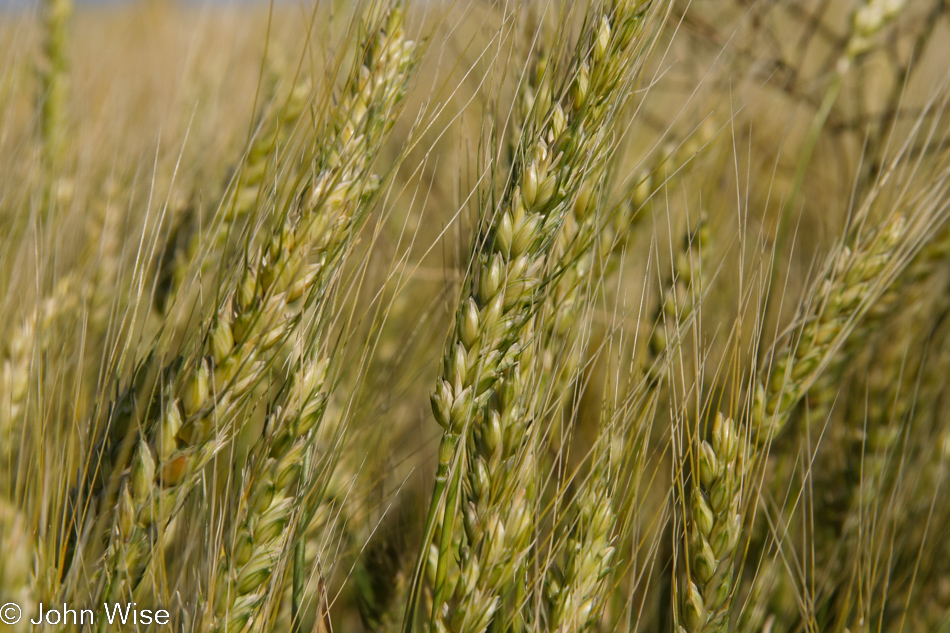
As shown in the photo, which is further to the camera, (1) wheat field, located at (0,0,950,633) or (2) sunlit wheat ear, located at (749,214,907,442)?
(2) sunlit wheat ear, located at (749,214,907,442)

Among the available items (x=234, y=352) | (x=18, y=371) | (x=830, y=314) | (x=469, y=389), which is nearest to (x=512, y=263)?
Result: (x=469, y=389)

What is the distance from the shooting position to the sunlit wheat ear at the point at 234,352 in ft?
1.87

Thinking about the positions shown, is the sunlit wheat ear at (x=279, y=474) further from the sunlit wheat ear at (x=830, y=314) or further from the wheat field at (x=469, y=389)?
the sunlit wheat ear at (x=830, y=314)

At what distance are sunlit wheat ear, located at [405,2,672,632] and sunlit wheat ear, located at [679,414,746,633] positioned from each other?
21 centimetres

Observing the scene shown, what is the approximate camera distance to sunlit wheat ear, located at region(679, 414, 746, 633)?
2.09 feet

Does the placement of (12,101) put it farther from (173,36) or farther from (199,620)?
(173,36)

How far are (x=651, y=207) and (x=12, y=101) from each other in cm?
120

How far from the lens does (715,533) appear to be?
65 cm

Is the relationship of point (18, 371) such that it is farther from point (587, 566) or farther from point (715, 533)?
point (715, 533)

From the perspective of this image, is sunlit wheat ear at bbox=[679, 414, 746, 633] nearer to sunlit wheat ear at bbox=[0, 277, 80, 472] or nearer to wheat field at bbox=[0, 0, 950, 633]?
wheat field at bbox=[0, 0, 950, 633]

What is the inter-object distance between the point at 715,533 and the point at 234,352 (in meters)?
0.50

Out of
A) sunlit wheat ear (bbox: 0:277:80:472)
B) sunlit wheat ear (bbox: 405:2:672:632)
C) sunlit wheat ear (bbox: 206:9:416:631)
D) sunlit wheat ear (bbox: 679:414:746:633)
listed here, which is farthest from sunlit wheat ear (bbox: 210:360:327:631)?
sunlit wheat ear (bbox: 679:414:746:633)

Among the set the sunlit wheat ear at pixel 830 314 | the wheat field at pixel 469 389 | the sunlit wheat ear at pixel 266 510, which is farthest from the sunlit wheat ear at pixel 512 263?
the sunlit wheat ear at pixel 830 314

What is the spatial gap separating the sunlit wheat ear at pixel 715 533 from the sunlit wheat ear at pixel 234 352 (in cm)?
42
